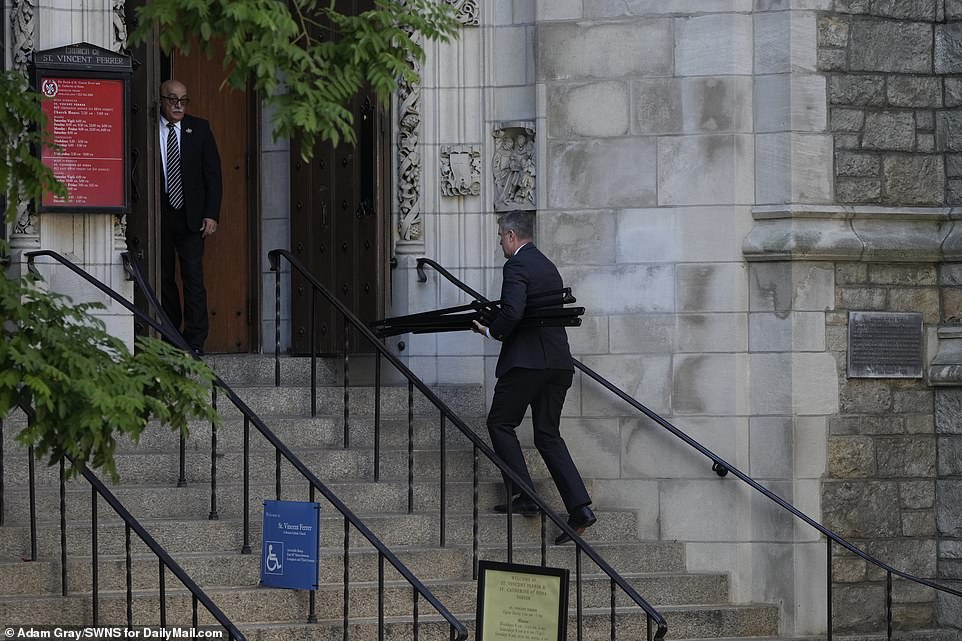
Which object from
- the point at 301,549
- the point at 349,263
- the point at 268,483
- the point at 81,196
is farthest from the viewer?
the point at 349,263

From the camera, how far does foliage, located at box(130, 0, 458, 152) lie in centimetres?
520

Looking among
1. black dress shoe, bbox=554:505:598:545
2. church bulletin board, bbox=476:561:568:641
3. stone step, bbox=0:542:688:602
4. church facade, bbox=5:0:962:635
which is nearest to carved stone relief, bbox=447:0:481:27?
church facade, bbox=5:0:962:635

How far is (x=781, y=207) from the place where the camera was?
9.57 meters

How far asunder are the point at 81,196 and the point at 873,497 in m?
5.07

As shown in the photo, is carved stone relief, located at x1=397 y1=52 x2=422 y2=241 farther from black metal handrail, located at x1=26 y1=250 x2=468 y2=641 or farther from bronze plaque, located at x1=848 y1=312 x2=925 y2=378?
bronze plaque, located at x1=848 y1=312 x2=925 y2=378

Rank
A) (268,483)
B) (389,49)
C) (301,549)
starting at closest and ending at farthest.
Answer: (389,49) → (301,549) → (268,483)

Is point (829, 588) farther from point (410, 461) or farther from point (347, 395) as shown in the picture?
point (347, 395)

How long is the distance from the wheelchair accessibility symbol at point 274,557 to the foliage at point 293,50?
2.84m

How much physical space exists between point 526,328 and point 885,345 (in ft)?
7.53

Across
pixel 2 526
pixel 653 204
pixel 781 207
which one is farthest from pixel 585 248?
pixel 2 526

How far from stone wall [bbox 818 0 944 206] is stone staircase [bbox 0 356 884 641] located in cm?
258

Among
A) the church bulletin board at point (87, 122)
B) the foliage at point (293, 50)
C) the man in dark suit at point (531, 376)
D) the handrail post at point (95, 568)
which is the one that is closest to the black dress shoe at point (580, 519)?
the man in dark suit at point (531, 376)

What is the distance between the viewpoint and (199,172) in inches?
421

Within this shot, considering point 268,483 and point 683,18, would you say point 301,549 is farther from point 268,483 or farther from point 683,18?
point 683,18
